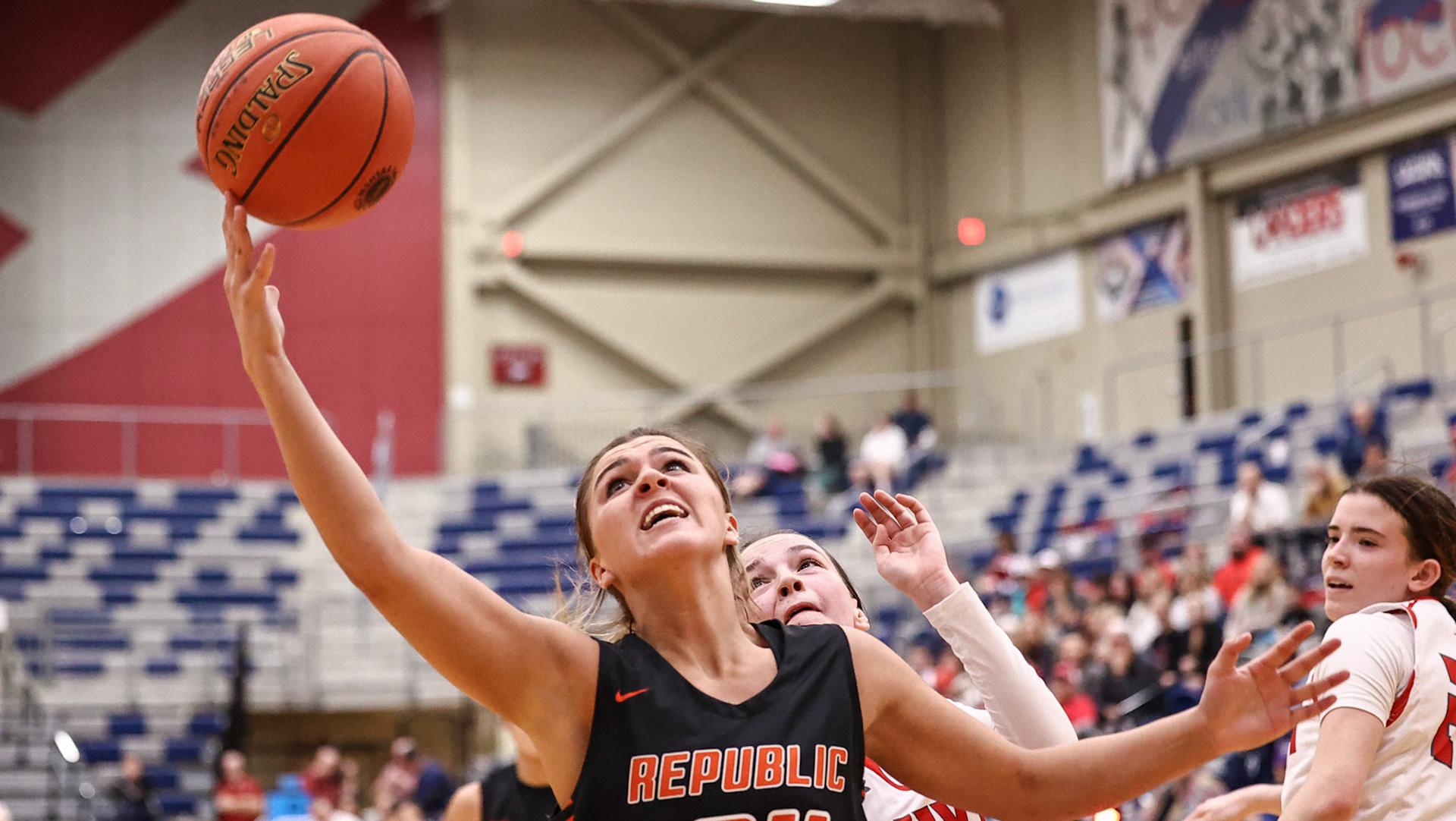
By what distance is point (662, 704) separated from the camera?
224cm

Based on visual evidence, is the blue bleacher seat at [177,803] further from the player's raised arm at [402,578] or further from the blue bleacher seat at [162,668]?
the player's raised arm at [402,578]

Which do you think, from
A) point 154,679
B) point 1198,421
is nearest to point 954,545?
point 1198,421

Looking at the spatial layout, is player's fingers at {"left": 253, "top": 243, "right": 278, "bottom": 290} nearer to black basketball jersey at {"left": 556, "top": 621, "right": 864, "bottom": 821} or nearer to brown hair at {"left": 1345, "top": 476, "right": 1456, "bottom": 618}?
black basketball jersey at {"left": 556, "top": 621, "right": 864, "bottom": 821}

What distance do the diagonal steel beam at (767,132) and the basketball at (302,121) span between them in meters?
18.6

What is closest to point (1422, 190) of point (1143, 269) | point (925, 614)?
point (1143, 269)

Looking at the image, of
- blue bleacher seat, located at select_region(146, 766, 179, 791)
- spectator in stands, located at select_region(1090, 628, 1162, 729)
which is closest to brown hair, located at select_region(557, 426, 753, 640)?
spectator in stands, located at select_region(1090, 628, 1162, 729)

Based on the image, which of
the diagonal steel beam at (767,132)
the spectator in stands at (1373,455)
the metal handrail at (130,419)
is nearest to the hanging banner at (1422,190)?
the spectator in stands at (1373,455)

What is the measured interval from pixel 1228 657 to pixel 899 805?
0.85 metres

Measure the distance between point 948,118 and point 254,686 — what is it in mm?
11805

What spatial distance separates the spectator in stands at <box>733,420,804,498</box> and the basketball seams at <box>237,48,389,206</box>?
13179 mm

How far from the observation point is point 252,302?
7.13 ft

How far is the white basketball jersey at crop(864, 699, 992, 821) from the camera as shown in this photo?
288 centimetres

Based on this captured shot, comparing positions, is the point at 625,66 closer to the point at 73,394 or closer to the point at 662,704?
the point at 73,394

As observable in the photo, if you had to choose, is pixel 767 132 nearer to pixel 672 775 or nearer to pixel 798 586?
pixel 798 586
